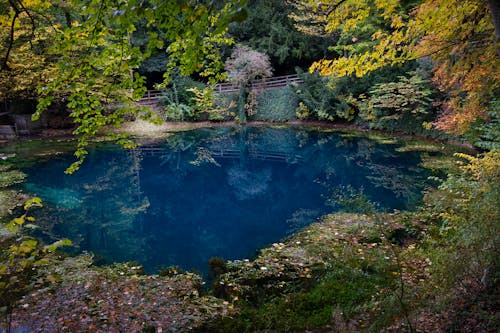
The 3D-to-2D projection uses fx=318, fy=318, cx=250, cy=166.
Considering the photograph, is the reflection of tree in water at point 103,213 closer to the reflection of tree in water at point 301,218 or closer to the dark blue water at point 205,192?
the dark blue water at point 205,192

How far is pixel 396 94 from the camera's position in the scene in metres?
19.7

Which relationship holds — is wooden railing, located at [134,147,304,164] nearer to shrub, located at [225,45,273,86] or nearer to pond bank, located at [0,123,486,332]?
shrub, located at [225,45,273,86]

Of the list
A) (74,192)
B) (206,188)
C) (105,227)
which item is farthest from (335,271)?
(74,192)

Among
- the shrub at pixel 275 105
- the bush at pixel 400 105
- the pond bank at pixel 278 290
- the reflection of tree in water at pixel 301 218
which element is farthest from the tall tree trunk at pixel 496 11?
the shrub at pixel 275 105

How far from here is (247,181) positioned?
14453mm

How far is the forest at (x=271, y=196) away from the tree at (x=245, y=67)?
8.04 metres

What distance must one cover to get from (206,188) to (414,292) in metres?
10.1

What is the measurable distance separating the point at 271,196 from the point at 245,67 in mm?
16306

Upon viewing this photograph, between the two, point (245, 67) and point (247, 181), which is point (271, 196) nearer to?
point (247, 181)

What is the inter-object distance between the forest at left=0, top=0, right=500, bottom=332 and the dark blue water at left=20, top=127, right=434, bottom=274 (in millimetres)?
141

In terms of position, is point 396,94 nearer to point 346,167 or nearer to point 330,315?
point 346,167

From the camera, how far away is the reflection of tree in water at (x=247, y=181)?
12906mm

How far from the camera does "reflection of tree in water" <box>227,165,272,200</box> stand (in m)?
12.9

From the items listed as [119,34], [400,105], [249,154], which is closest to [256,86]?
[249,154]
